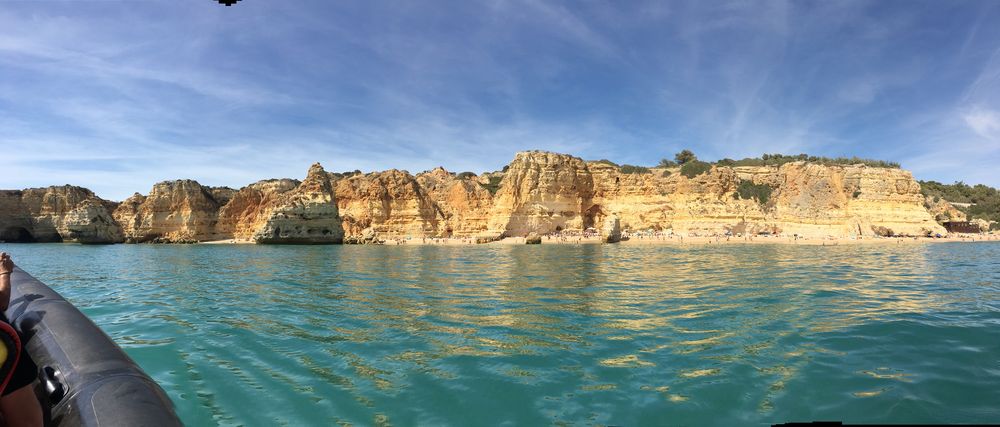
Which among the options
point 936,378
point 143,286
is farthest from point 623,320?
point 143,286

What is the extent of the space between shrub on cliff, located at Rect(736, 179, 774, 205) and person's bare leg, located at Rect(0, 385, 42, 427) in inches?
2667

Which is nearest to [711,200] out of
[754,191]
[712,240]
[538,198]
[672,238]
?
[754,191]

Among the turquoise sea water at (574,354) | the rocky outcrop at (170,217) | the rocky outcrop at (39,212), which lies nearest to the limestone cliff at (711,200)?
the rocky outcrop at (170,217)

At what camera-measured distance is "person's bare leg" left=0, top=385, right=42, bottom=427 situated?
2.37 metres

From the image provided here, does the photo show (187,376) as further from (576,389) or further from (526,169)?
(526,169)

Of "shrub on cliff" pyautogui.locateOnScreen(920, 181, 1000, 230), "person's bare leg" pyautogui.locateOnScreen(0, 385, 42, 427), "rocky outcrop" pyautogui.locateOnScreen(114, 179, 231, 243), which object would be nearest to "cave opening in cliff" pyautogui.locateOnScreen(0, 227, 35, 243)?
"rocky outcrop" pyautogui.locateOnScreen(114, 179, 231, 243)

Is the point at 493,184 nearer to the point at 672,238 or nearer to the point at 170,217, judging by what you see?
the point at 672,238

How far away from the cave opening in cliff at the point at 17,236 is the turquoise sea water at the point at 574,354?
266ft

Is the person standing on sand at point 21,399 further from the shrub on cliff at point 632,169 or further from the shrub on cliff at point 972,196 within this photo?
the shrub on cliff at point 972,196

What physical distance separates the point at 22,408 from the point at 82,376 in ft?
0.87

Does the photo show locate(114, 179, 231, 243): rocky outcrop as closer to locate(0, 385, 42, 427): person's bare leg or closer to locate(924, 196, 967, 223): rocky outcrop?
locate(0, 385, 42, 427): person's bare leg

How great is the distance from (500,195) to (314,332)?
54546 millimetres

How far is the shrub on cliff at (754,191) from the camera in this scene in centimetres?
6086

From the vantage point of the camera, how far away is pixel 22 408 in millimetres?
2434
